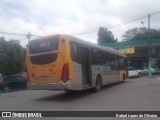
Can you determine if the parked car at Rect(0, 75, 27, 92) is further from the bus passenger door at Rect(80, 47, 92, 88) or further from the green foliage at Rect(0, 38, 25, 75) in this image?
the bus passenger door at Rect(80, 47, 92, 88)

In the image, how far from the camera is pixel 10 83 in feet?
74.0

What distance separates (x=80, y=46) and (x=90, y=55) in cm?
159

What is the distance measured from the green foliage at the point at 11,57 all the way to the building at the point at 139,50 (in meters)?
19.2

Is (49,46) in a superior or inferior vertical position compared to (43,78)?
superior

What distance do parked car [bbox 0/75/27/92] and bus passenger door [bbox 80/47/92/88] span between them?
30.7 feet

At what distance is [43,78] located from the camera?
1343cm

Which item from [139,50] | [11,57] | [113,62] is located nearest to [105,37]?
[139,50]

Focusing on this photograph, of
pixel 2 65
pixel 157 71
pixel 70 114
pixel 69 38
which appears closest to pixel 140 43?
pixel 157 71

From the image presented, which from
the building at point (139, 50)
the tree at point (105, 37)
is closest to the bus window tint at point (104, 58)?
the building at point (139, 50)

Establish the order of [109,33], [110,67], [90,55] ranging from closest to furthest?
[90,55], [110,67], [109,33]

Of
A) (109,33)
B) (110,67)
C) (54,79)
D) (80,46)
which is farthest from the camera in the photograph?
(109,33)

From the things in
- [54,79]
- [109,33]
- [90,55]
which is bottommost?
[54,79]

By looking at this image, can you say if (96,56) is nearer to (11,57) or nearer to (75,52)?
(75,52)

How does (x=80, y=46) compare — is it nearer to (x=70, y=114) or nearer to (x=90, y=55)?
(x=90, y=55)
